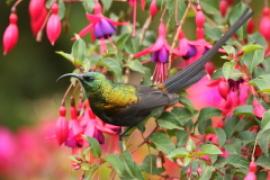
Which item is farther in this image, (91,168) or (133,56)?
(133,56)

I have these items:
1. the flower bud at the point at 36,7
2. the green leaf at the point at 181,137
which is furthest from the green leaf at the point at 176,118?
the flower bud at the point at 36,7

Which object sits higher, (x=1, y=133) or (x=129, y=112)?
(x=129, y=112)

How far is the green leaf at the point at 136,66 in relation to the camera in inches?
73.4

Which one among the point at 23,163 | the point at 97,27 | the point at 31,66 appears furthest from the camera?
the point at 31,66

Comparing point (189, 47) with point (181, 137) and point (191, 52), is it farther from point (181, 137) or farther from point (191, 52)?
point (181, 137)

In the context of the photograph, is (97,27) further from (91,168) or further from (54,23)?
(91,168)

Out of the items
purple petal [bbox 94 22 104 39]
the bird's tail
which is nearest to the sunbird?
the bird's tail

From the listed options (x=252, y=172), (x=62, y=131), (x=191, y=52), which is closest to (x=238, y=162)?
(x=252, y=172)

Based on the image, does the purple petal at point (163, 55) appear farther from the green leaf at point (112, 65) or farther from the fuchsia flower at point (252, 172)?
the fuchsia flower at point (252, 172)

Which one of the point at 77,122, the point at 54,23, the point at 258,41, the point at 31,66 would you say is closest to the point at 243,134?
the point at 258,41

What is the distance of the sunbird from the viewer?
70.6 inches

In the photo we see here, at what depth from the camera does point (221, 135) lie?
1812mm

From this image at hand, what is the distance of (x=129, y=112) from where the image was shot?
5.96 feet

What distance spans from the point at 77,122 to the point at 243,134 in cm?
38
